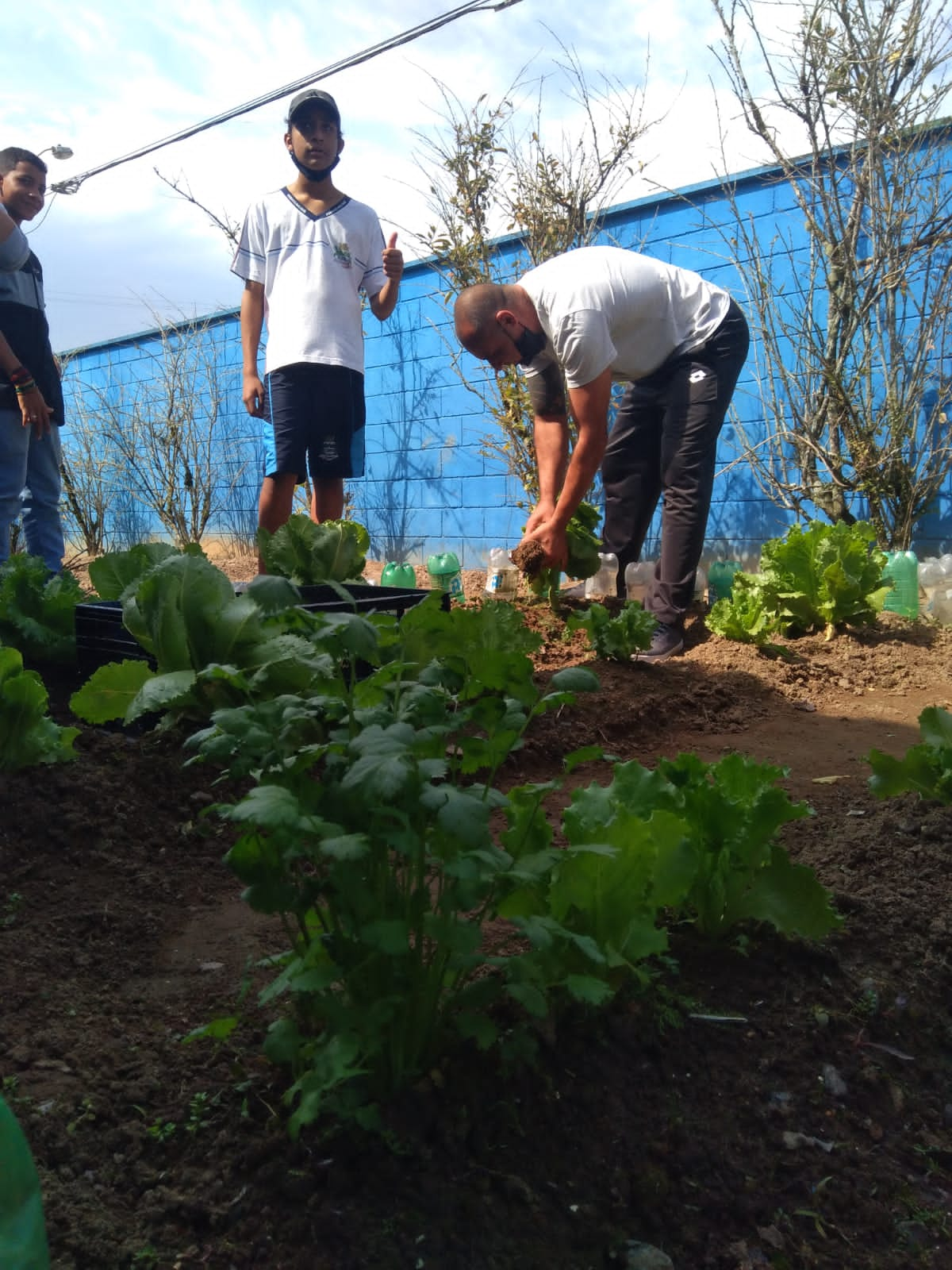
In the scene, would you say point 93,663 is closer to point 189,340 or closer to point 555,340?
point 555,340

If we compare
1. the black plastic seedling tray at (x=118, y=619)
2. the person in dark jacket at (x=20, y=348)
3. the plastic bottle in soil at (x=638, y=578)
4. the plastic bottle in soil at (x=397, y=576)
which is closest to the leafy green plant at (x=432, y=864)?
the black plastic seedling tray at (x=118, y=619)

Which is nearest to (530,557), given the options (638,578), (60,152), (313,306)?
(638,578)

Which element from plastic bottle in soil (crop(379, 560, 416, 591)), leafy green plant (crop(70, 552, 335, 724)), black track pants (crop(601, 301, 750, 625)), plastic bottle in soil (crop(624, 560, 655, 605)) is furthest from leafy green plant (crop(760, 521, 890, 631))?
leafy green plant (crop(70, 552, 335, 724))

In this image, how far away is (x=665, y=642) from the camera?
431cm

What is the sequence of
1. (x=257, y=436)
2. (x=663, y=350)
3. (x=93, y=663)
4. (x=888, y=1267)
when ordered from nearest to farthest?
1. (x=888, y=1267)
2. (x=93, y=663)
3. (x=663, y=350)
4. (x=257, y=436)

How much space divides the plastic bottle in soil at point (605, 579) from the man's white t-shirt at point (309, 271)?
4.71ft

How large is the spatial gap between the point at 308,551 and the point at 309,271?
164 cm

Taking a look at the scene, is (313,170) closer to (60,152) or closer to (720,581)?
(720,581)

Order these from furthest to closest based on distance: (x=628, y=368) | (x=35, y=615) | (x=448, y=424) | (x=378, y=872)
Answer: (x=448, y=424)
(x=628, y=368)
(x=35, y=615)
(x=378, y=872)

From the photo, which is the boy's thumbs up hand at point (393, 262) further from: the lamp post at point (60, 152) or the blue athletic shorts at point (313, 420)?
the lamp post at point (60, 152)

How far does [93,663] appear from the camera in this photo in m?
3.24

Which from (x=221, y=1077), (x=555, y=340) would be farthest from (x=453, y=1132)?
(x=555, y=340)

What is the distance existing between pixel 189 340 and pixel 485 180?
4.24 m

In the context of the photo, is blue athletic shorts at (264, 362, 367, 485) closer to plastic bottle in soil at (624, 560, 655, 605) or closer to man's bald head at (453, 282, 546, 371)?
man's bald head at (453, 282, 546, 371)
